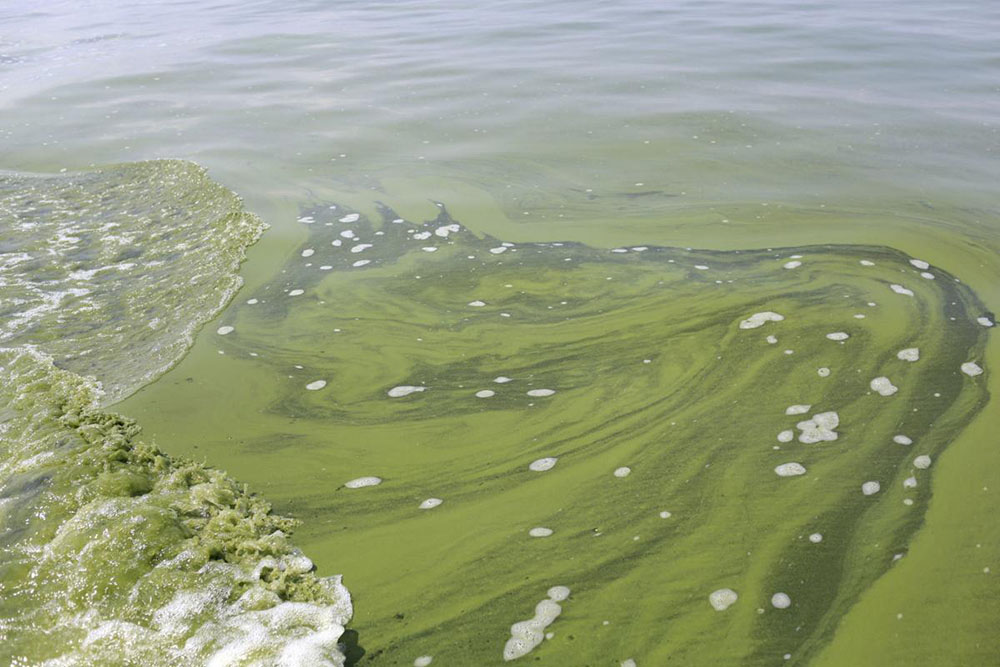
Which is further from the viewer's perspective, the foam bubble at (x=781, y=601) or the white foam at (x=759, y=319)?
the white foam at (x=759, y=319)

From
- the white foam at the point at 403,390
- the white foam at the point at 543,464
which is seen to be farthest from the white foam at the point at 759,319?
the white foam at the point at 403,390

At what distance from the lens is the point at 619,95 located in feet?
18.8

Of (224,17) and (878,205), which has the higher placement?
(224,17)

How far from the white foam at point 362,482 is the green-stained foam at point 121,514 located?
0.73 ft

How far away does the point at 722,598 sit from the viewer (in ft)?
5.50

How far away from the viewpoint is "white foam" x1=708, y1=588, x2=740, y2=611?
5.43ft

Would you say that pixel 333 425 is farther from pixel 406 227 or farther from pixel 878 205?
pixel 878 205

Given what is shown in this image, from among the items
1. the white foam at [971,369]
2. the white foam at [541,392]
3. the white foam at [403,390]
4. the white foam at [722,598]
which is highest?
the white foam at [971,369]

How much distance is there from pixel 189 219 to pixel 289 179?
692mm

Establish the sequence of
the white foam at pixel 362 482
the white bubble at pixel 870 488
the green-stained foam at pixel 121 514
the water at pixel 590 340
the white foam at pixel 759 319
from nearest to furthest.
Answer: the green-stained foam at pixel 121 514 → the water at pixel 590 340 → the white bubble at pixel 870 488 → the white foam at pixel 362 482 → the white foam at pixel 759 319

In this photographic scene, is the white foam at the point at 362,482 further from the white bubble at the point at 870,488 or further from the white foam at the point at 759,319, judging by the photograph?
the white foam at the point at 759,319

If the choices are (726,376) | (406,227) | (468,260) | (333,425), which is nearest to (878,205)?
(726,376)

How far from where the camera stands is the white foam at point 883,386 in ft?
7.73

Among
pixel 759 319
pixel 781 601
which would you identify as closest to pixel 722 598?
pixel 781 601
